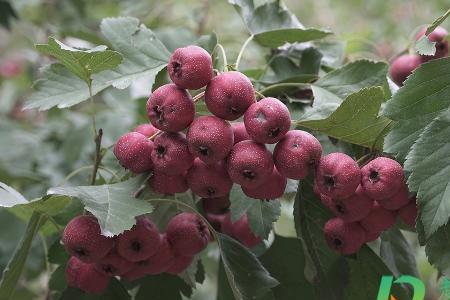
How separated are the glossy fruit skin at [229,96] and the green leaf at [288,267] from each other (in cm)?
35

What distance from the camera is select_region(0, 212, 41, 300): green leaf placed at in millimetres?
1002

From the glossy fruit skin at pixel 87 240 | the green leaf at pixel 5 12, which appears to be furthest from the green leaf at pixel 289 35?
the green leaf at pixel 5 12

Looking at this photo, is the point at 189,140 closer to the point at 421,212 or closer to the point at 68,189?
the point at 68,189

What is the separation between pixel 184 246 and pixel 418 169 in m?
0.37

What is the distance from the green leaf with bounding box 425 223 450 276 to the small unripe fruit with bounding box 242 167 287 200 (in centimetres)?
21

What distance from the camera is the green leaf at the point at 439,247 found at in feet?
2.80

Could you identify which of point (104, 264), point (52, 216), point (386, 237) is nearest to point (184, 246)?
point (104, 264)

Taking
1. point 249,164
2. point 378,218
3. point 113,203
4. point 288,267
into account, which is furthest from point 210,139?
point 288,267

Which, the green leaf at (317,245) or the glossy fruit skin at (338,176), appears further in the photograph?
the green leaf at (317,245)

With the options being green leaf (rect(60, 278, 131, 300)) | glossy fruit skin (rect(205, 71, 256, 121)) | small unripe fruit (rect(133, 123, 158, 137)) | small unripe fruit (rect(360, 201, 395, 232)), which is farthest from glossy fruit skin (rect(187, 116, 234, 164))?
green leaf (rect(60, 278, 131, 300))

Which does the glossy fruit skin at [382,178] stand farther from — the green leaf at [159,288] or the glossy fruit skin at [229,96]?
the green leaf at [159,288]

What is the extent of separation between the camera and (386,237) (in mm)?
1102

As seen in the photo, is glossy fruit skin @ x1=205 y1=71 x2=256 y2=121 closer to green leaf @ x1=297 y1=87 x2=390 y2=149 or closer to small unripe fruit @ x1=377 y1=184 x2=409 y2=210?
green leaf @ x1=297 y1=87 x2=390 y2=149

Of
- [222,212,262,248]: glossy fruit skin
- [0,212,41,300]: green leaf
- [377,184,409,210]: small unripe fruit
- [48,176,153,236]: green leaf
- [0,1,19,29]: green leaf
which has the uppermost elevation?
[377,184,409,210]: small unripe fruit
